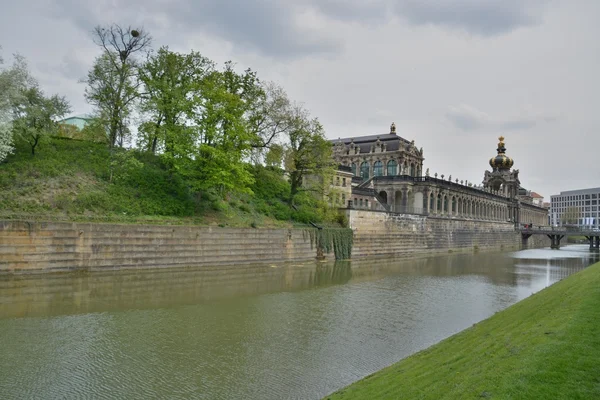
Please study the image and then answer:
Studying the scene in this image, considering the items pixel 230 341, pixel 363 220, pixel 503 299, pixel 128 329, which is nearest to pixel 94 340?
pixel 128 329

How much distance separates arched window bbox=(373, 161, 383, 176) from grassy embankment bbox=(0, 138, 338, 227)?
34.7m

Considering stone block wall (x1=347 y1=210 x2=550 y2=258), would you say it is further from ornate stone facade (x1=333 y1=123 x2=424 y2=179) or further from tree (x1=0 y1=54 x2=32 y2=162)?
tree (x1=0 y1=54 x2=32 y2=162)

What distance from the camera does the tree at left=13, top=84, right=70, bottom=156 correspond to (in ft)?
103

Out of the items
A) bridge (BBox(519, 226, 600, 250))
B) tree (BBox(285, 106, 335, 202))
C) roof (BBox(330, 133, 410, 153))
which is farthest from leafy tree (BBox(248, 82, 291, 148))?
bridge (BBox(519, 226, 600, 250))

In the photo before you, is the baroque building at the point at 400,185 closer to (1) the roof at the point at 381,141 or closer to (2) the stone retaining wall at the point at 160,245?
(1) the roof at the point at 381,141

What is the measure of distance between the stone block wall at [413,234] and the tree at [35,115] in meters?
29.4

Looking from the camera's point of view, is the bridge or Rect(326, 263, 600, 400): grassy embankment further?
the bridge

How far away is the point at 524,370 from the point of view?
698cm

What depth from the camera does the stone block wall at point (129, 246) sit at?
24469 mm

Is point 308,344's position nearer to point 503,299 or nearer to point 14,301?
point 14,301

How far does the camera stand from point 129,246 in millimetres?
28703

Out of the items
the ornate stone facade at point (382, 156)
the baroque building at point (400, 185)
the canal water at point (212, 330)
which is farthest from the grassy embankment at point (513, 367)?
the ornate stone facade at point (382, 156)

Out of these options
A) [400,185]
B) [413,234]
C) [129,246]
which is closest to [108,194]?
[129,246]

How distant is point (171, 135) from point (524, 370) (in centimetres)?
3311
